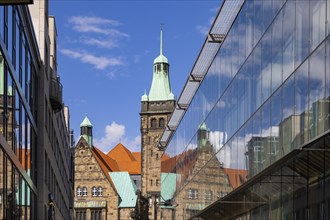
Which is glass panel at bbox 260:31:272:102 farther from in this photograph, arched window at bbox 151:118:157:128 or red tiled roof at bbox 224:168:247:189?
arched window at bbox 151:118:157:128

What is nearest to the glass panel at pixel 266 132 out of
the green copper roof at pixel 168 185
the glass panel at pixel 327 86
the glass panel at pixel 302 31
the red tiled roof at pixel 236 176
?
the red tiled roof at pixel 236 176

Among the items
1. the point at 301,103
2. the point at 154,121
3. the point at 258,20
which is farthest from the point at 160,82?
the point at 301,103

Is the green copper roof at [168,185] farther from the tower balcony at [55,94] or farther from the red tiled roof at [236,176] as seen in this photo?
the red tiled roof at [236,176]

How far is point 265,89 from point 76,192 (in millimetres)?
112352

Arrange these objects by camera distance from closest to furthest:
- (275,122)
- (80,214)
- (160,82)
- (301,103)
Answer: (301,103) → (275,122) → (80,214) → (160,82)

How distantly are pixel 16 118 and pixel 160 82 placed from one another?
10970cm

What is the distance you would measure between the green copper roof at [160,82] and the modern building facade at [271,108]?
102 m

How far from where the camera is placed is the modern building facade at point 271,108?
1580 cm

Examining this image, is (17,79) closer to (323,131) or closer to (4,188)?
(4,188)

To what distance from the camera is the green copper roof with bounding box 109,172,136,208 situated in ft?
445

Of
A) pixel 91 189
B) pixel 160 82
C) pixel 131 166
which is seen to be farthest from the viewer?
pixel 131 166

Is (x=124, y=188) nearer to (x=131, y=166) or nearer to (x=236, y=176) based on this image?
(x=131, y=166)

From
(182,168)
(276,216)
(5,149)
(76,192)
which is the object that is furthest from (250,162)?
(76,192)

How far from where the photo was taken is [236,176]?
24.6 metres
